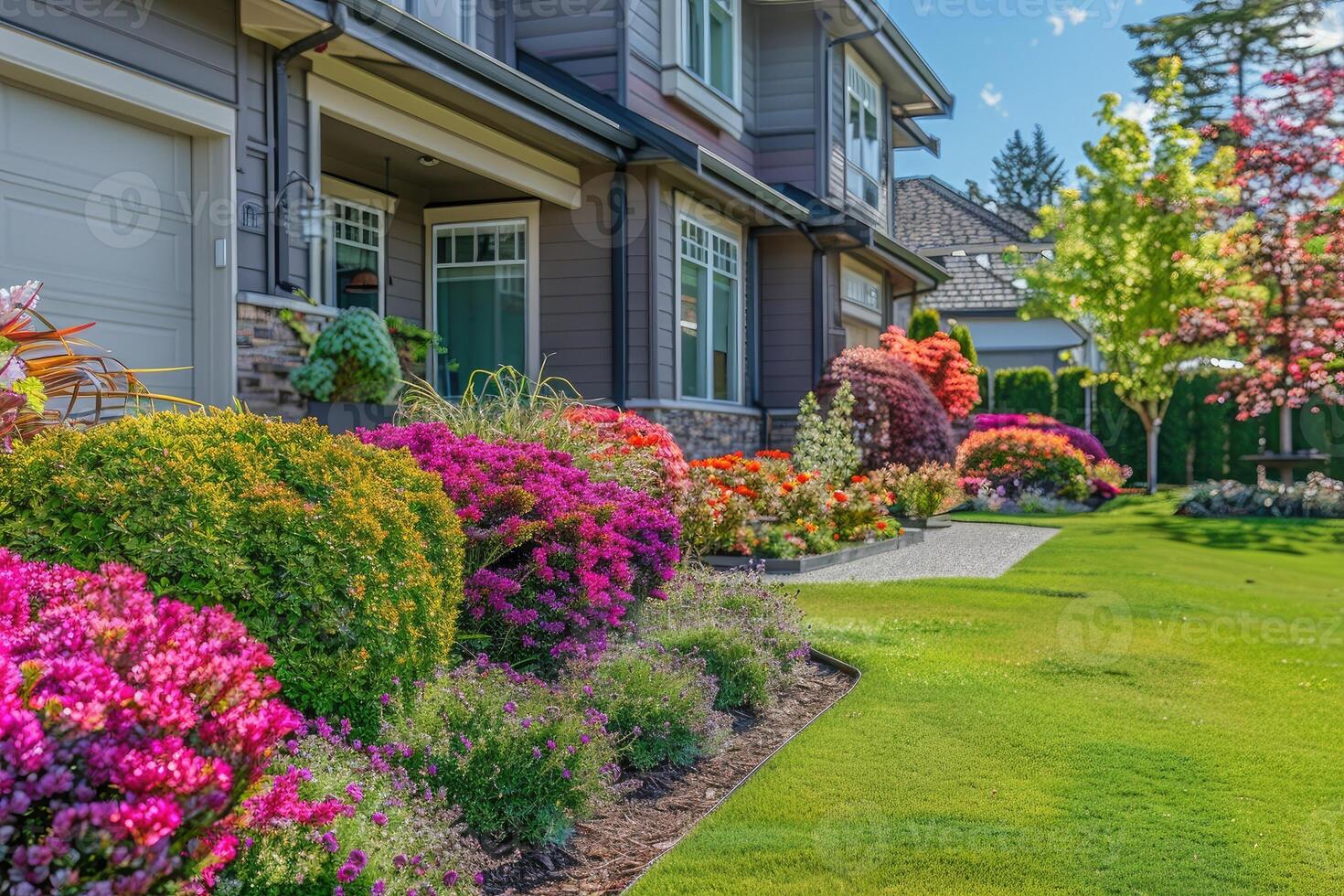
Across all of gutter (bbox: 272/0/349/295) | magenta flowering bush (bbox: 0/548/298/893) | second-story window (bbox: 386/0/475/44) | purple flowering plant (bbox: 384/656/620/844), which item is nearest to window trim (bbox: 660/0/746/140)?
second-story window (bbox: 386/0/475/44)

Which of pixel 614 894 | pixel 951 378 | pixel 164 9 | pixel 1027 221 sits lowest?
pixel 614 894

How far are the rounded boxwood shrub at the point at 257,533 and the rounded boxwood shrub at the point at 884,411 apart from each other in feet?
37.2

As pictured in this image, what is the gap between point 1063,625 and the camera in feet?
23.6

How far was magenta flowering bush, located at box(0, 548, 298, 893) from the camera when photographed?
1.71 metres

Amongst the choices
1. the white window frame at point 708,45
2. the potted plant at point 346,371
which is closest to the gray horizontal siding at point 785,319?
the white window frame at point 708,45

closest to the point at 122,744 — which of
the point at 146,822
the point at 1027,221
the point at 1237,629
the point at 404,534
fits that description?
the point at 146,822

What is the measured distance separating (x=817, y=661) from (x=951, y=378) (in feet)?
45.4

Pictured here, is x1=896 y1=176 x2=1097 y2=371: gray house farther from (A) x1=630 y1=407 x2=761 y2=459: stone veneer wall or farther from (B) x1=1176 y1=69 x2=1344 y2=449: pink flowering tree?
(A) x1=630 y1=407 x2=761 y2=459: stone veneer wall

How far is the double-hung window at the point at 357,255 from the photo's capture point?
10.6 metres

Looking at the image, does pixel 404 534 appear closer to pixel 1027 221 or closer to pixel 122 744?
pixel 122 744

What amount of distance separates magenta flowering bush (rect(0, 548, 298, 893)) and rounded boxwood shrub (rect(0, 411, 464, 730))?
65 cm

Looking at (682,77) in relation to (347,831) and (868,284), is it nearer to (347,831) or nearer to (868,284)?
(868,284)

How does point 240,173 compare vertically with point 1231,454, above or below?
above

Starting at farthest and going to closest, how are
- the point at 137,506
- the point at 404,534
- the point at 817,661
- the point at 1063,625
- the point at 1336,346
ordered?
1. the point at 1336,346
2. the point at 1063,625
3. the point at 817,661
4. the point at 404,534
5. the point at 137,506
